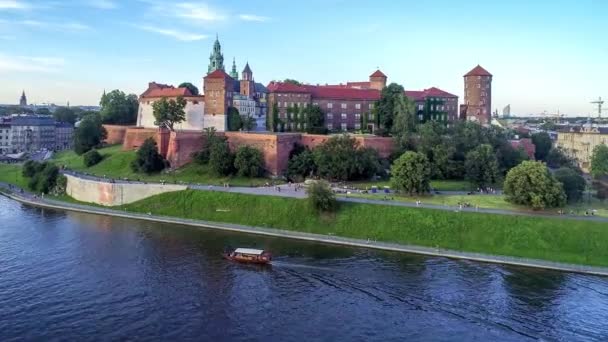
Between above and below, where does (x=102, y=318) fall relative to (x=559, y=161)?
below

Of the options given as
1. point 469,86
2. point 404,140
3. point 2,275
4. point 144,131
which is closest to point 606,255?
point 404,140

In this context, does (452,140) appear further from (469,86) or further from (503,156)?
(469,86)

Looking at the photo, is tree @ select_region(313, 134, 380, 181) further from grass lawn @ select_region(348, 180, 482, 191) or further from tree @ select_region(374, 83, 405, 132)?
tree @ select_region(374, 83, 405, 132)

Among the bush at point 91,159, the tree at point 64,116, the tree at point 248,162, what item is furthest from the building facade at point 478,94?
the tree at point 64,116

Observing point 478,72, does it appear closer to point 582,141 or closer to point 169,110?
point 582,141

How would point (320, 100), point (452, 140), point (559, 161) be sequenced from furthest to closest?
1. point (320, 100)
2. point (559, 161)
3. point (452, 140)

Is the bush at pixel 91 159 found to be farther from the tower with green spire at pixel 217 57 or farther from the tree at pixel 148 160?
the tower with green spire at pixel 217 57
